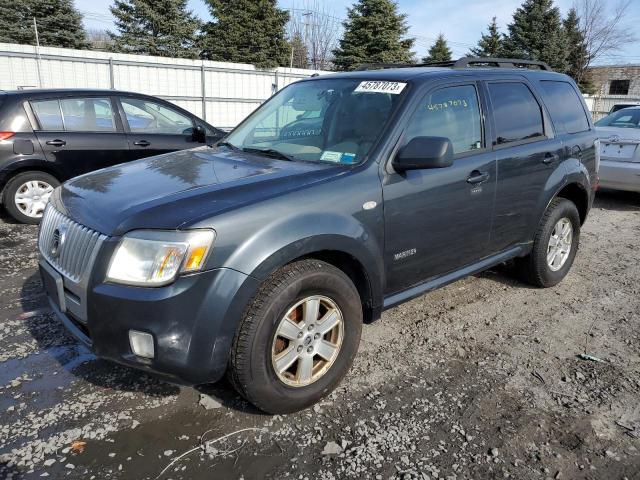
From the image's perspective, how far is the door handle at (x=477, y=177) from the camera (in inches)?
139

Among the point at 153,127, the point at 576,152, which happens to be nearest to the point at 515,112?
the point at 576,152

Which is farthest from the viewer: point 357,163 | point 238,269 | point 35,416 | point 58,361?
point 58,361

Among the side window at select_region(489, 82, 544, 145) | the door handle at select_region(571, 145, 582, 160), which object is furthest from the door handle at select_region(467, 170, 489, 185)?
the door handle at select_region(571, 145, 582, 160)

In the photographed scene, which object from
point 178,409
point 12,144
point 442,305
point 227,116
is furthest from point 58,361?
point 227,116

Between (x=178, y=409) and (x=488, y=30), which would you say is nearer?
(x=178, y=409)

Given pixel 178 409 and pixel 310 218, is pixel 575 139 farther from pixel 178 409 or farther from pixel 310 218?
pixel 178 409

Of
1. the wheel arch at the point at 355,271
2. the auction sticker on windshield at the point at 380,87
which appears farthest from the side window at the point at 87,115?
the wheel arch at the point at 355,271

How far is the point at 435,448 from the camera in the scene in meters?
2.54

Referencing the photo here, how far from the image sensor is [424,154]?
9.69 ft

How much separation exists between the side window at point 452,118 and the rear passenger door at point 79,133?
4.84 m

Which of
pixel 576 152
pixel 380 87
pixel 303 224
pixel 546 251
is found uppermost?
pixel 380 87

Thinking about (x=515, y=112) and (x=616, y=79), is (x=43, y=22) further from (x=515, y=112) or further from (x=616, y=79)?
(x=616, y=79)

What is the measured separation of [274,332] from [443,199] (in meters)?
1.50

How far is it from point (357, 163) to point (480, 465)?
5.71ft
